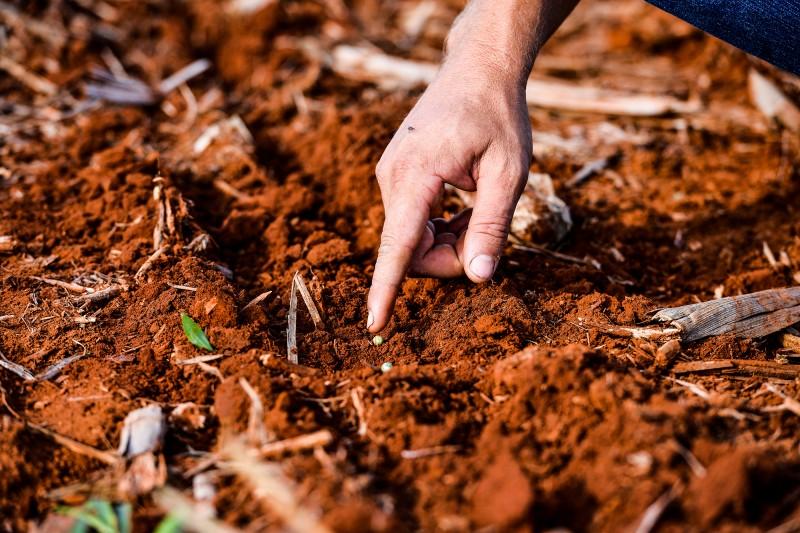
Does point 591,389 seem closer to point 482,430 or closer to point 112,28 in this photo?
point 482,430

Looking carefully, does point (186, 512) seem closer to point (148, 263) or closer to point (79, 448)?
point (79, 448)

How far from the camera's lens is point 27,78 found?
4270mm

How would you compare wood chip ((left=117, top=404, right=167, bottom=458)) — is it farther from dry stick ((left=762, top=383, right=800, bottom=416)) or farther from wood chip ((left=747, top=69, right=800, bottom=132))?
wood chip ((left=747, top=69, right=800, bottom=132))

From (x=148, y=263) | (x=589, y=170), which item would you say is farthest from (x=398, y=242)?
(x=589, y=170)

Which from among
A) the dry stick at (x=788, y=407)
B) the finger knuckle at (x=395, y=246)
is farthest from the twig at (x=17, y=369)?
the dry stick at (x=788, y=407)

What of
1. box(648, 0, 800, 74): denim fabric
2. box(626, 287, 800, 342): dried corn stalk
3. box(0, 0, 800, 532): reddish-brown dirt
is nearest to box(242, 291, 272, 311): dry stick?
box(0, 0, 800, 532): reddish-brown dirt

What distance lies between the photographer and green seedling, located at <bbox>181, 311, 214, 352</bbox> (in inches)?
82.2

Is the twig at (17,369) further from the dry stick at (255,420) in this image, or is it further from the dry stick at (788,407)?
the dry stick at (788,407)

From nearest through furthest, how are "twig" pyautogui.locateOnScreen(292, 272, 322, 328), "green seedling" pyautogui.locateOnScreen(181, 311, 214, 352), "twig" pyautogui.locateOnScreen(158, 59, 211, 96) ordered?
"green seedling" pyautogui.locateOnScreen(181, 311, 214, 352) → "twig" pyautogui.locateOnScreen(292, 272, 322, 328) → "twig" pyautogui.locateOnScreen(158, 59, 211, 96)

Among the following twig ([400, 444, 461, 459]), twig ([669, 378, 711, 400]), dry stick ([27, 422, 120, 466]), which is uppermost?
twig ([400, 444, 461, 459])

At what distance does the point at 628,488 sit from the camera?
59.4 inches

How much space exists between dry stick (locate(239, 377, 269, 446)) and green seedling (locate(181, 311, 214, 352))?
290 mm

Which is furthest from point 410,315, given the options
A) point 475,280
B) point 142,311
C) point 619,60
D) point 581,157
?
point 619,60

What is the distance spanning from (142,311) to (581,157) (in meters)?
2.64
